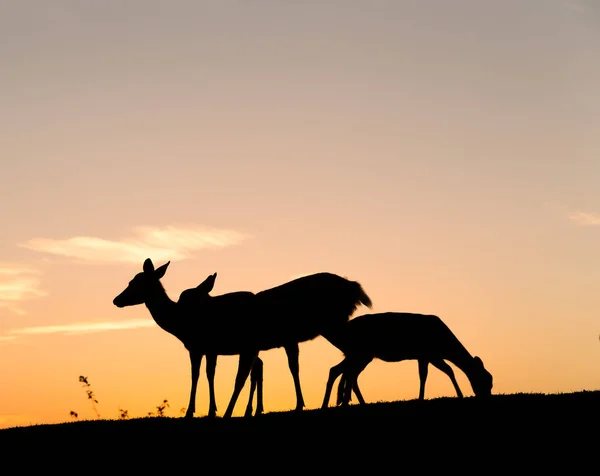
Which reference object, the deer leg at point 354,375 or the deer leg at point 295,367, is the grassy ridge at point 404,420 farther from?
the deer leg at point 354,375

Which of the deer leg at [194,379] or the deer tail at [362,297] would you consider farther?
the deer tail at [362,297]

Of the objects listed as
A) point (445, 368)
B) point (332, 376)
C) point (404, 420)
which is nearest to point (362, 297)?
point (332, 376)

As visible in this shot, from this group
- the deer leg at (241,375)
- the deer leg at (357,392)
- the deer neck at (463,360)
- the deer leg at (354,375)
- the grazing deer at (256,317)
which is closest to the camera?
the deer leg at (241,375)

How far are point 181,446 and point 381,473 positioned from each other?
455cm

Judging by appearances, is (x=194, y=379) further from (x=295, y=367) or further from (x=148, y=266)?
(x=148, y=266)

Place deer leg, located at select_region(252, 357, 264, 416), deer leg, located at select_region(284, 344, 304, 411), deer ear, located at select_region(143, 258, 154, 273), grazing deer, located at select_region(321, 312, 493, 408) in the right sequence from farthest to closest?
grazing deer, located at select_region(321, 312, 493, 408) < deer ear, located at select_region(143, 258, 154, 273) < deer leg, located at select_region(252, 357, 264, 416) < deer leg, located at select_region(284, 344, 304, 411)

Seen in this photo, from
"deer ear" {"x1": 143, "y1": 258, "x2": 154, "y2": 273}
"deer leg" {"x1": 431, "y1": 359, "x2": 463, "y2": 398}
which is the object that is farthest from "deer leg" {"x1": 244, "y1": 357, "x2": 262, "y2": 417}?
"deer leg" {"x1": 431, "y1": 359, "x2": 463, "y2": 398}

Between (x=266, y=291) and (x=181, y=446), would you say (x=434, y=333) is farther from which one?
(x=181, y=446)

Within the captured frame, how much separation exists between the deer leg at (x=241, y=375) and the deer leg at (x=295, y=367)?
81 centimetres

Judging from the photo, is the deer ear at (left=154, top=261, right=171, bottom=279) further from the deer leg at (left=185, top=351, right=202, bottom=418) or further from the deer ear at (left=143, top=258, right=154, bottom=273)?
the deer leg at (left=185, top=351, right=202, bottom=418)

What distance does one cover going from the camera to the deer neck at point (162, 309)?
23.3 metres

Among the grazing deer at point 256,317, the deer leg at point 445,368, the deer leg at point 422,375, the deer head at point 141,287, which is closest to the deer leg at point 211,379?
the grazing deer at point 256,317

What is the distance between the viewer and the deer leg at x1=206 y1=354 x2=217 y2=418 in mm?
21359

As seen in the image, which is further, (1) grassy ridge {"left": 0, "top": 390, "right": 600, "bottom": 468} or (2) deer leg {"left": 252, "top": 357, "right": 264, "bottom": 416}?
(2) deer leg {"left": 252, "top": 357, "right": 264, "bottom": 416}
